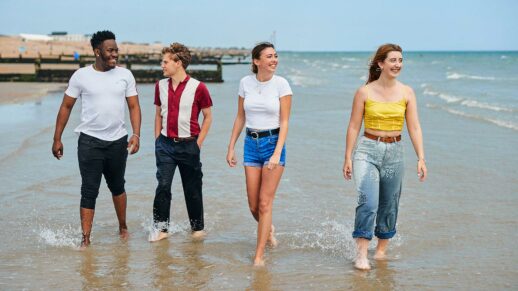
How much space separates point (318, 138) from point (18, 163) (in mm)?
5953

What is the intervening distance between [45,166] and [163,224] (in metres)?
4.31

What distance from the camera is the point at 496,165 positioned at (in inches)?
408

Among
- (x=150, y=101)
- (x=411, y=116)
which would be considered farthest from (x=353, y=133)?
(x=150, y=101)

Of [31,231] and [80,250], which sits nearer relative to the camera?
[80,250]

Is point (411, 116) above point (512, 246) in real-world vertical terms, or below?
above

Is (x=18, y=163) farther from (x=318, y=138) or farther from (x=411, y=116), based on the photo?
(x=411, y=116)

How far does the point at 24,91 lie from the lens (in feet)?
86.0

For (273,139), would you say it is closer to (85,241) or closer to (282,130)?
(282,130)

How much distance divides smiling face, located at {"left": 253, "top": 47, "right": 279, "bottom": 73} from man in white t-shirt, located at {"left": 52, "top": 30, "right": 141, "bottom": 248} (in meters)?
1.27

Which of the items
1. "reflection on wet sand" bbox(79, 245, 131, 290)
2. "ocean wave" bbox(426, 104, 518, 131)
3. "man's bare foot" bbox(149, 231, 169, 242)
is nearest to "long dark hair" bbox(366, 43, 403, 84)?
"man's bare foot" bbox(149, 231, 169, 242)

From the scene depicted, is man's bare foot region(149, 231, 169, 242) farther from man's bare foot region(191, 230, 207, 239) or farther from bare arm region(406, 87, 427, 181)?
bare arm region(406, 87, 427, 181)

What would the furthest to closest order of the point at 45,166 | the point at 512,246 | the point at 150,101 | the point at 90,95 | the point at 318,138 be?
the point at 150,101 → the point at 318,138 → the point at 45,166 → the point at 512,246 → the point at 90,95

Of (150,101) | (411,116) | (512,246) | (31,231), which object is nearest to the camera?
(411,116)

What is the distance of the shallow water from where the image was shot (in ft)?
16.8
